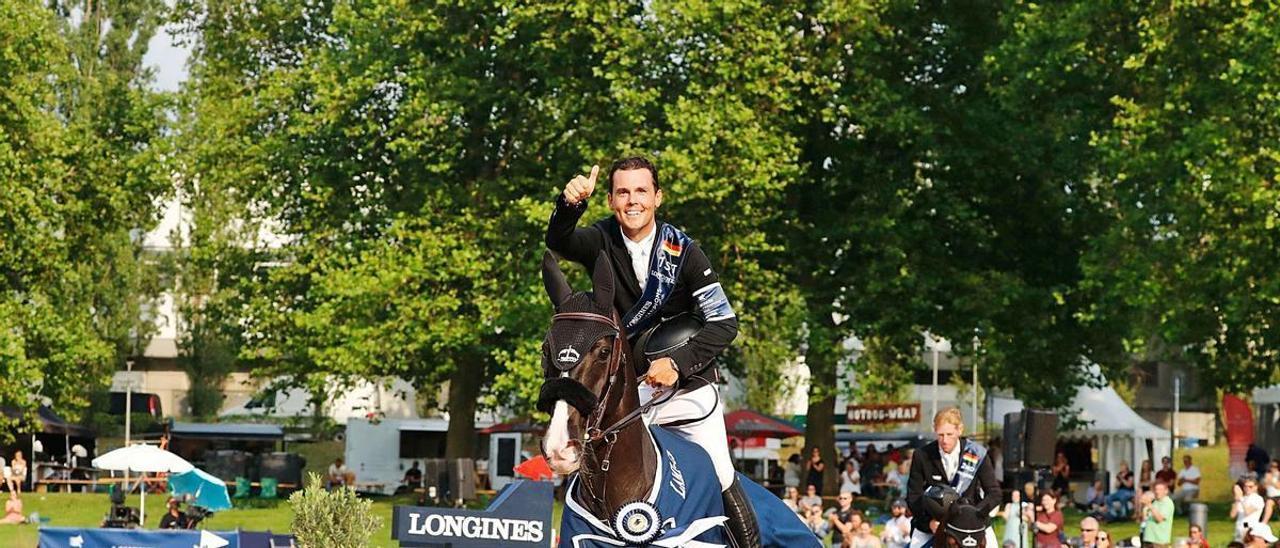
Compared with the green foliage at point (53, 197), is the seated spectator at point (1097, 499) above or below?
below

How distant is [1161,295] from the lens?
3591 centimetres

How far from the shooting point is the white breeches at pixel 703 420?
8.81 metres

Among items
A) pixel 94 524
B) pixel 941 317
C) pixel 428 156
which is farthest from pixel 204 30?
pixel 941 317

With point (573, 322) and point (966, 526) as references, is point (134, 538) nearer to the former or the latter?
point (966, 526)

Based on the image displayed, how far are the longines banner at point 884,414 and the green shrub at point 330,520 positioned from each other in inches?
1352

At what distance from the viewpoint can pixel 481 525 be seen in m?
19.9

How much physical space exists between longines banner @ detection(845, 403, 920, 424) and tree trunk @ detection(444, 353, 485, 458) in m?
14.4

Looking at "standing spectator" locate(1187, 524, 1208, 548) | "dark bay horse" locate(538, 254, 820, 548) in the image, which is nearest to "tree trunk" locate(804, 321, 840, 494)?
"standing spectator" locate(1187, 524, 1208, 548)

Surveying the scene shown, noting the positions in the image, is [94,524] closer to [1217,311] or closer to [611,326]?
[1217,311]

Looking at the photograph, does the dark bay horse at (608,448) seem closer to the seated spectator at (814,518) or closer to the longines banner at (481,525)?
the longines banner at (481,525)

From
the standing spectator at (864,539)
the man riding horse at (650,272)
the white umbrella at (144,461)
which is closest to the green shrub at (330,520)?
the standing spectator at (864,539)

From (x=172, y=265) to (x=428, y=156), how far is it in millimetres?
33836

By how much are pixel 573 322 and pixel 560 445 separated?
25.7 inches

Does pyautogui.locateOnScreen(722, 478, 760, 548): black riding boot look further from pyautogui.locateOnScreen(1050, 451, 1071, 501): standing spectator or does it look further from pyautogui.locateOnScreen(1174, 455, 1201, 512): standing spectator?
pyautogui.locateOnScreen(1050, 451, 1071, 501): standing spectator
